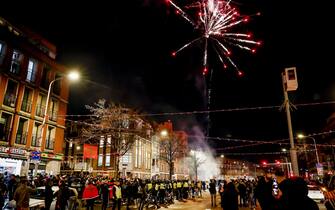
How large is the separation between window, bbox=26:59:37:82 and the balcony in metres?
2.98

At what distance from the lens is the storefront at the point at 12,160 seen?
23875mm

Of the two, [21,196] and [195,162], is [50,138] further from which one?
[195,162]

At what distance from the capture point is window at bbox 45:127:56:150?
99.8ft

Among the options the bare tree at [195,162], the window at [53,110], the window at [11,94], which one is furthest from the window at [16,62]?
the bare tree at [195,162]

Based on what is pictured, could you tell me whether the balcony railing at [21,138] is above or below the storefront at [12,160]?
above

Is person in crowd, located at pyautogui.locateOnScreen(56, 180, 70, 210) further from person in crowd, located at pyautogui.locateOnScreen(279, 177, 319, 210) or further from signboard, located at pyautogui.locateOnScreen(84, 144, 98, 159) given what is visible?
signboard, located at pyautogui.locateOnScreen(84, 144, 98, 159)

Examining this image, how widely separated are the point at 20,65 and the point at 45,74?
12.7 ft

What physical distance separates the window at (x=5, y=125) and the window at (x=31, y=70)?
4898 mm

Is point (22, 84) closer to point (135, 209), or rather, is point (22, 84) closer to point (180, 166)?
point (135, 209)

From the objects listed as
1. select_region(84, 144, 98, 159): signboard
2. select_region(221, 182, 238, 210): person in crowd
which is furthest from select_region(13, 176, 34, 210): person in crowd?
select_region(84, 144, 98, 159): signboard

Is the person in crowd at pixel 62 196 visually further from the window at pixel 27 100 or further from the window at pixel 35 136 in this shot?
the window at pixel 27 100

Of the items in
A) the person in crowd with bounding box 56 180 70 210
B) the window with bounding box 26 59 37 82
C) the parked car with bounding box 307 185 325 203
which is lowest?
the parked car with bounding box 307 185 325 203

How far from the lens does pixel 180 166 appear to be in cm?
7269

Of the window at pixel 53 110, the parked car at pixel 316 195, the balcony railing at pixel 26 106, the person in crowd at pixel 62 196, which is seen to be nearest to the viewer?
the person in crowd at pixel 62 196
